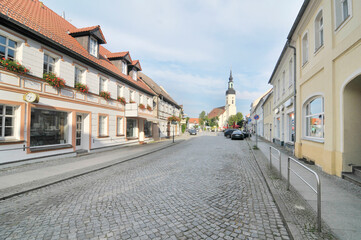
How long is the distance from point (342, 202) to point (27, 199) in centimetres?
726

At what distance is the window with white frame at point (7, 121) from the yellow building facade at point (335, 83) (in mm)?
12434

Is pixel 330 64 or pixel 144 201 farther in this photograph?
pixel 330 64

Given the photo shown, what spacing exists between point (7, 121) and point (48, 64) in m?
3.46

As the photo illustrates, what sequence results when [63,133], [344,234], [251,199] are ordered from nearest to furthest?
[344,234]
[251,199]
[63,133]

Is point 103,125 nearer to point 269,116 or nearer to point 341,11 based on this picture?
point 341,11

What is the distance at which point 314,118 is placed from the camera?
833 centimetres

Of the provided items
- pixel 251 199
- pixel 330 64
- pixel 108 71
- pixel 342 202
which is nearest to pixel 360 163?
pixel 342 202

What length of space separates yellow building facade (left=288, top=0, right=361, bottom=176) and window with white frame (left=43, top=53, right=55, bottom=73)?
41.1 feet

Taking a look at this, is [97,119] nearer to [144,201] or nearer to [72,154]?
[72,154]

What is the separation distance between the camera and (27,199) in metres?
4.35

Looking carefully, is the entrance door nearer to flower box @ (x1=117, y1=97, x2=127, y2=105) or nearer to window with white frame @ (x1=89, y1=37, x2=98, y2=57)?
flower box @ (x1=117, y1=97, x2=127, y2=105)

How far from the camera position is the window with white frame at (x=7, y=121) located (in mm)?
7164

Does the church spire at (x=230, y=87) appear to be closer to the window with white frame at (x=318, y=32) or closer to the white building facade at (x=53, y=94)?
the white building facade at (x=53, y=94)

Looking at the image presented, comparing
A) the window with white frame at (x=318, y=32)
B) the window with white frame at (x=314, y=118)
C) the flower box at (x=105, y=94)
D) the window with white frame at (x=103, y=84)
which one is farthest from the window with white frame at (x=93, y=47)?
the window with white frame at (x=314, y=118)
